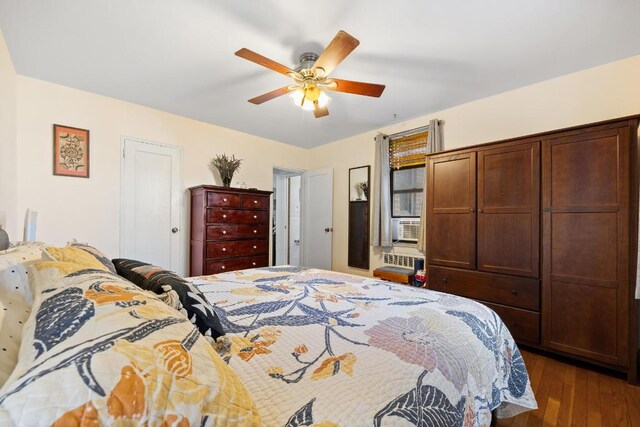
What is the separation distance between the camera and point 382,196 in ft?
12.5

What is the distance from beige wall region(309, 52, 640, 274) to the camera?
2.31 metres

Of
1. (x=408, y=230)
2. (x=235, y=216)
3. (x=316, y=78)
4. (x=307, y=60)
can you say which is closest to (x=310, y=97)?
(x=316, y=78)

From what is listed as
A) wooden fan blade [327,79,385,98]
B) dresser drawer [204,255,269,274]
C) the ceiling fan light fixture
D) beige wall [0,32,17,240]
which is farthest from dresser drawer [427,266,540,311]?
beige wall [0,32,17,240]

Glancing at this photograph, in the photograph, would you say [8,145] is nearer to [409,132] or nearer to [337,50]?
[337,50]

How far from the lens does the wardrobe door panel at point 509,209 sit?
7.62 feet

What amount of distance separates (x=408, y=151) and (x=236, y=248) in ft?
8.51

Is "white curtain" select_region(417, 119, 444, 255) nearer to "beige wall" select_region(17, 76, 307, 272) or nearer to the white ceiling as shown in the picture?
the white ceiling

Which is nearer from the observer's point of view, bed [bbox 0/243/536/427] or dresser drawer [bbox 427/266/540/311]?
bed [bbox 0/243/536/427]

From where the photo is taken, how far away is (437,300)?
1.51 meters

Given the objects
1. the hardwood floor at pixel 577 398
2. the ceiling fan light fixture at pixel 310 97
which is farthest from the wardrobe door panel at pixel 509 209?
the ceiling fan light fixture at pixel 310 97

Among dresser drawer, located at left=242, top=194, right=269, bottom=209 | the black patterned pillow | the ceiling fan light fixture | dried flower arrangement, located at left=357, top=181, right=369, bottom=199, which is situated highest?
the ceiling fan light fixture

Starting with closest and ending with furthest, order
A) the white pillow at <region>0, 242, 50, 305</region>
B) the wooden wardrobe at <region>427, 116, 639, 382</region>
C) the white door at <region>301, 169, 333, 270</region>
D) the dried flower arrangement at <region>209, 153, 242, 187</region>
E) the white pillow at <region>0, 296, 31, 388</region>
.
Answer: the white pillow at <region>0, 296, 31, 388</region> < the white pillow at <region>0, 242, 50, 305</region> < the wooden wardrobe at <region>427, 116, 639, 382</region> < the dried flower arrangement at <region>209, 153, 242, 187</region> < the white door at <region>301, 169, 333, 270</region>

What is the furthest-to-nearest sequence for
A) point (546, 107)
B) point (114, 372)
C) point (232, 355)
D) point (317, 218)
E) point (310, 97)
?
point (317, 218) < point (546, 107) < point (310, 97) < point (232, 355) < point (114, 372)

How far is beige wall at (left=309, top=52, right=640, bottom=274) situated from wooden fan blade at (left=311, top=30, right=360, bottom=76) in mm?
2011
